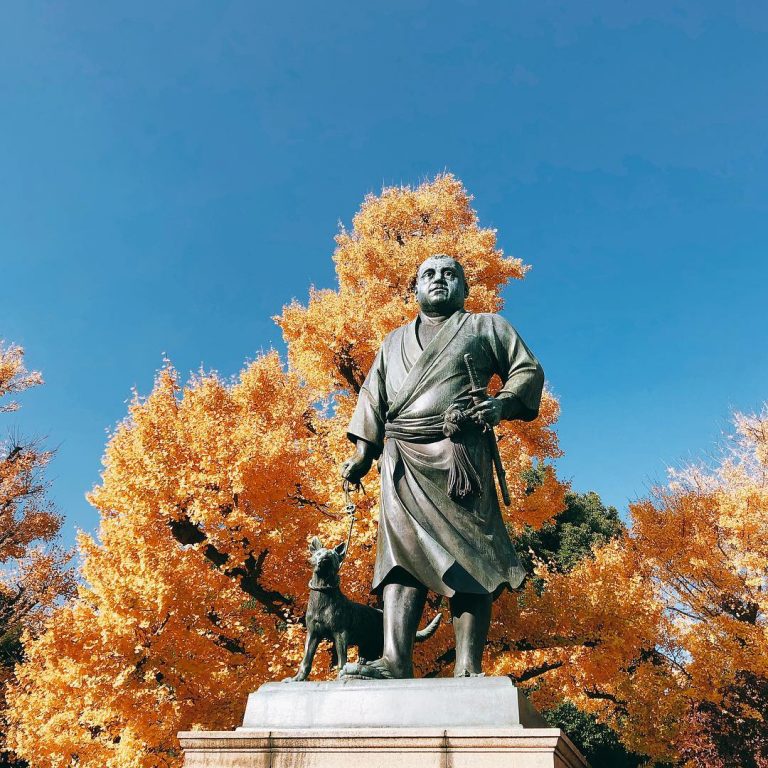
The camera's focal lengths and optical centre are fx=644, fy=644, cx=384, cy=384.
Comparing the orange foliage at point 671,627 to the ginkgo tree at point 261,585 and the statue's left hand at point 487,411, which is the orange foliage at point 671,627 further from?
the statue's left hand at point 487,411

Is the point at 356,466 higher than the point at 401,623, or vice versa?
the point at 356,466

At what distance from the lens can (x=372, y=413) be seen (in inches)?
166

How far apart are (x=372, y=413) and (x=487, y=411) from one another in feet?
2.74

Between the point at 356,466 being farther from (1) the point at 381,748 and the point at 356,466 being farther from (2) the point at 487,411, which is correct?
(1) the point at 381,748

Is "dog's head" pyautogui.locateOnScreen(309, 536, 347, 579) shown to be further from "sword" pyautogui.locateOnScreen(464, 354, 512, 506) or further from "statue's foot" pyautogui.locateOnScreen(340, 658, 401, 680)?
"sword" pyautogui.locateOnScreen(464, 354, 512, 506)

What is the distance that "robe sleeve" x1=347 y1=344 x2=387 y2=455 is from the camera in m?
4.16

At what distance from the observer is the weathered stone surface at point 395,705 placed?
2.84 m

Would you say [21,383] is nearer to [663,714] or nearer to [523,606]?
[523,606]

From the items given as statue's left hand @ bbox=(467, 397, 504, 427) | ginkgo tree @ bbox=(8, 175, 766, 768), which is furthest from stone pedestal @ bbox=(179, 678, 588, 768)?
ginkgo tree @ bbox=(8, 175, 766, 768)

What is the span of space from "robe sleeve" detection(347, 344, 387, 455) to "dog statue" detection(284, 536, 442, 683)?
70cm

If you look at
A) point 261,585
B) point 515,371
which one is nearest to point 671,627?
point 261,585

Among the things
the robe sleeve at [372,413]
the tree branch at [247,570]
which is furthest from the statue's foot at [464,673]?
the tree branch at [247,570]

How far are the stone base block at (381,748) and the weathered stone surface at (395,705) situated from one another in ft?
0.26

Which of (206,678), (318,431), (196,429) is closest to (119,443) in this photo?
(196,429)
